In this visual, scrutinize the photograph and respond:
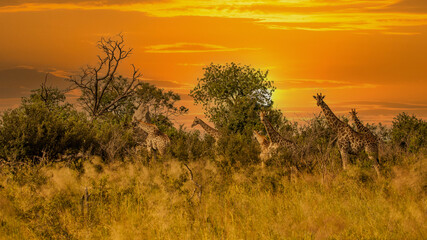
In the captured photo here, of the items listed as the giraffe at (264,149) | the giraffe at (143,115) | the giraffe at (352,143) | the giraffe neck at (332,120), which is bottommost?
the giraffe at (143,115)

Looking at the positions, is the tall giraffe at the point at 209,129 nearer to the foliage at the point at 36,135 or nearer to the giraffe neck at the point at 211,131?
the giraffe neck at the point at 211,131

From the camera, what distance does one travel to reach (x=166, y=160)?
16.3 m

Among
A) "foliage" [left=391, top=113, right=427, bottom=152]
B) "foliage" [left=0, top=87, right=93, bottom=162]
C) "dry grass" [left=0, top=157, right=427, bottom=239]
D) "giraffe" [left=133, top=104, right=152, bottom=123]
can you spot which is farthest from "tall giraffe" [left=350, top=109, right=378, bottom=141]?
"giraffe" [left=133, top=104, right=152, bottom=123]

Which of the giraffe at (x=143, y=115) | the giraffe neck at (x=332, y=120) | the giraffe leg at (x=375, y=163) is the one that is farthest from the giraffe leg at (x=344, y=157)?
the giraffe at (x=143, y=115)

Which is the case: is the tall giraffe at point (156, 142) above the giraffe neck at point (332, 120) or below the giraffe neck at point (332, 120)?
below

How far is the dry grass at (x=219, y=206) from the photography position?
7.81 metres

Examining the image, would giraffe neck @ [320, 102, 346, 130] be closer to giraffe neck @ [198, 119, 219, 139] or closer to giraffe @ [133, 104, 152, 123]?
giraffe neck @ [198, 119, 219, 139]

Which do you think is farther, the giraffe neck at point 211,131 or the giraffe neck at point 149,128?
the giraffe neck at point 211,131

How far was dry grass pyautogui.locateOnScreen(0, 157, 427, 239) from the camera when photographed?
7809 millimetres

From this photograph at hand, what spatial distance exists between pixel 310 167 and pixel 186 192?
4.73m

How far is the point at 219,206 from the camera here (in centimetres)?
943

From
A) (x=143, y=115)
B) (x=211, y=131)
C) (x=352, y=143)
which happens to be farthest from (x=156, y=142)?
(x=143, y=115)

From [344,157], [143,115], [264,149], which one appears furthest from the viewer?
[143,115]

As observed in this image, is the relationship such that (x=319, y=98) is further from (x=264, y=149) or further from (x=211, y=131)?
(x=211, y=131)
